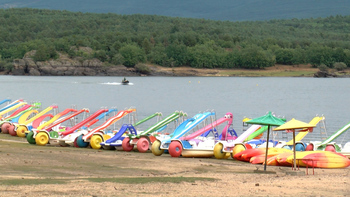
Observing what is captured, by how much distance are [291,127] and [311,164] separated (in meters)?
3.07

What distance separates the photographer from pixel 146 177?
19.7m

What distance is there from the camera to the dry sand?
17.0 meters

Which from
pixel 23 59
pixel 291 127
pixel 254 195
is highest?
pixel 23 59

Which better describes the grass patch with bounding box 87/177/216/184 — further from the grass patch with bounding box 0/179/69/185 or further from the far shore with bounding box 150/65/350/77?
the far shore with bounding box 150/65/350/77

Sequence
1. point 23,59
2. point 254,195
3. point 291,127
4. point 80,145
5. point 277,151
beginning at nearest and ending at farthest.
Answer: point 254,195, point 291,127, point 277,151, point 80,145, point 23,59

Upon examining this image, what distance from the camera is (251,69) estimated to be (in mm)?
193000

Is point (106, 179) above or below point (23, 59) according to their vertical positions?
below

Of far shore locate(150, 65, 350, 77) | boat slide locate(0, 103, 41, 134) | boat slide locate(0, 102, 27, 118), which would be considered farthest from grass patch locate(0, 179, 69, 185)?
far shore locate(150, 65, 350, 77)

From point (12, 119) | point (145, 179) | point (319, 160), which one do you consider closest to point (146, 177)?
point (145, 179)

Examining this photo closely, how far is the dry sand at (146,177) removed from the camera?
17.0 metres

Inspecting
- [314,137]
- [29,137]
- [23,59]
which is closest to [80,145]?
[29,137]

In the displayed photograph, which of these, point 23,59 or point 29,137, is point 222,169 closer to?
point 29,137

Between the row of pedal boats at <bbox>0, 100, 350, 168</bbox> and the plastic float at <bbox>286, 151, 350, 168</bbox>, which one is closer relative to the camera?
the plastic float at <bbox>286, 151, 350, 168</bbox>

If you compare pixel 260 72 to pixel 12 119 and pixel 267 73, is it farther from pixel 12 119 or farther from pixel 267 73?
pixel 12 119
